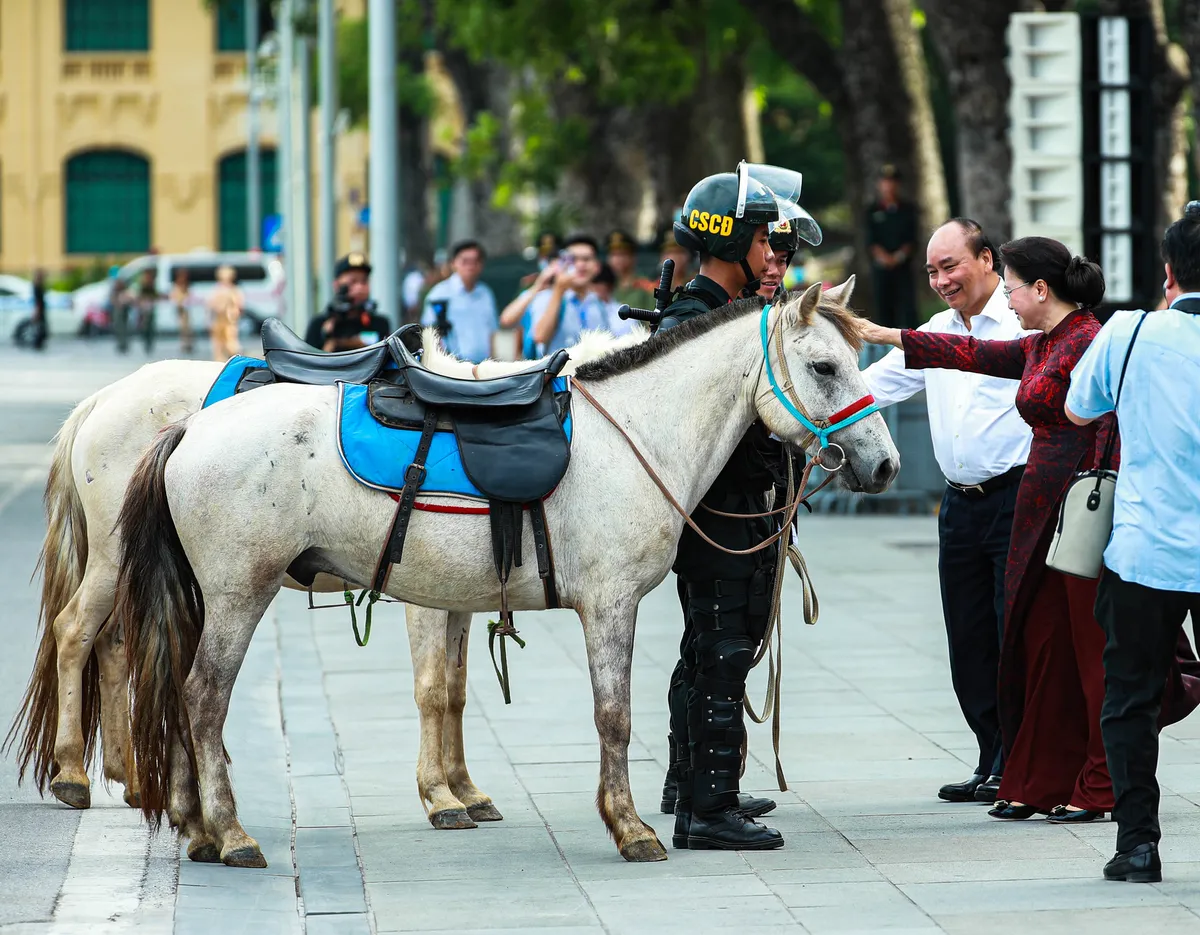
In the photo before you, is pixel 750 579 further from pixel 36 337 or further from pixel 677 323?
pixel 36 337

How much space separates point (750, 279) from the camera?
6695 millimetres

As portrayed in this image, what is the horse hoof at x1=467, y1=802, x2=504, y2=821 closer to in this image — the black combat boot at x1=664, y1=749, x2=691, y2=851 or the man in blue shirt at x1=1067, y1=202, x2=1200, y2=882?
the black combat boot at x1=664, y1=749, x2=691, y2=851

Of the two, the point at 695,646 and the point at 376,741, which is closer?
the point at 695,646

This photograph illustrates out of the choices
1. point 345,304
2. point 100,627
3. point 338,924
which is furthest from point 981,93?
point 338,924

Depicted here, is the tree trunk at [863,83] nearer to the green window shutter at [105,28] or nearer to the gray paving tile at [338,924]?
the gray paving tile at [338,924]

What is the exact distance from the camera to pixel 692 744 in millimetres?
6551

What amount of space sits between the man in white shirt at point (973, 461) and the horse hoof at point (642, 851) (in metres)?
1.41

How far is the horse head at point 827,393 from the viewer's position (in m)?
6.18

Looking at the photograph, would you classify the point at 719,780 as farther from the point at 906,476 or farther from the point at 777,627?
the point at 906,476

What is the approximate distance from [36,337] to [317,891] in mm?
41579

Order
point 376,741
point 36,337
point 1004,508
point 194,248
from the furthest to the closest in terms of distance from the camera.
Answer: point 194,248
point 36,337
point 376,741
point 1004,508

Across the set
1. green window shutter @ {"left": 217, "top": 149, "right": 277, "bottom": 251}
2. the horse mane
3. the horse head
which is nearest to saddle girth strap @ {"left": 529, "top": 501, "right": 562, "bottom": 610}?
the horse mane

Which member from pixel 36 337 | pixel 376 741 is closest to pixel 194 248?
pixel 36 337

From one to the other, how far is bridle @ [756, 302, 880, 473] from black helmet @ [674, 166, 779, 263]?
0.40m
